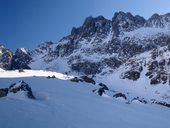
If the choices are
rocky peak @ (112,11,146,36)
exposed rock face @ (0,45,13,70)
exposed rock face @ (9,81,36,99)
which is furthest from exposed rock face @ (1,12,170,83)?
exposed rock face @ (9,81,36,99)

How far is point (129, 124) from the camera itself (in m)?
19.8

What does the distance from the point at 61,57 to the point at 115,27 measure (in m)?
31.2

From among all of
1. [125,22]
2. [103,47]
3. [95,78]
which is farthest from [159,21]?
[95,78]

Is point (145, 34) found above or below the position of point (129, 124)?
above

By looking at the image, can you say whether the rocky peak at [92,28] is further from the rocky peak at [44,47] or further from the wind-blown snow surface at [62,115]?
the wind-blown snow surface at [62,115]

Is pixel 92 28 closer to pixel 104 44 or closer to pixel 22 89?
pixel 104 44

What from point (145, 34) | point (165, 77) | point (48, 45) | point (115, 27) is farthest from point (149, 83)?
point (48, 45)

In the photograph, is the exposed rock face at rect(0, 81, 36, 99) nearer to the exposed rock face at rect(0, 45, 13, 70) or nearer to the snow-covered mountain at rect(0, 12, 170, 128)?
the snow-covered mountain at rect(0, 12, 170, 128)

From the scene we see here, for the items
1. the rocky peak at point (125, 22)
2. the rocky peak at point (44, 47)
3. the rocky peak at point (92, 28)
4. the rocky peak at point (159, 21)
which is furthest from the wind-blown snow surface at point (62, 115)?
the rocky peak at point (44, 47)

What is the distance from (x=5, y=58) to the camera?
96688 mm

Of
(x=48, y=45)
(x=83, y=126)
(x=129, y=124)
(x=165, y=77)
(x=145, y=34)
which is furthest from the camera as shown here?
(x=48, y=45)

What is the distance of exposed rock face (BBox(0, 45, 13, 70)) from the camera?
9257 centimetres

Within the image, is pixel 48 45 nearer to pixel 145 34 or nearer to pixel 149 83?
pixel 145 34

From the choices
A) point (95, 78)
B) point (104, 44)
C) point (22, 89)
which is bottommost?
→ point (22, 89)
